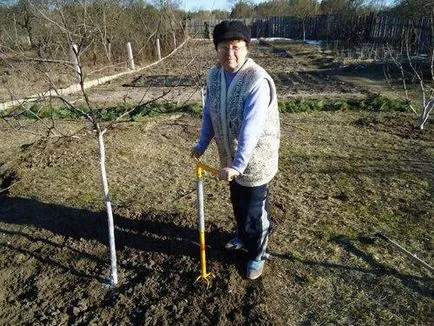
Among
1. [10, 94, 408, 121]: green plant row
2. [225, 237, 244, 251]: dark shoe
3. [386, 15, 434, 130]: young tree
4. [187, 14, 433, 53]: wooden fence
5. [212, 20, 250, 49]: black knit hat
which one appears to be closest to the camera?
[212, 20, 250, 49]: black knit hat

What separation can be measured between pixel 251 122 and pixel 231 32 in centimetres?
51

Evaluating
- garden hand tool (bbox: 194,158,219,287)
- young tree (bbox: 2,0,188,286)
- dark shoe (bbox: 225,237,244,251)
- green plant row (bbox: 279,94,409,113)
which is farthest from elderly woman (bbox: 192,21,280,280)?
green plant row (bbox: 279,94,409,113)

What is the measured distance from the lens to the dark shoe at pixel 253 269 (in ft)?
9.47

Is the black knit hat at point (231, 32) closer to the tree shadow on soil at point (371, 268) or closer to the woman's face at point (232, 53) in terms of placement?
the woman's face at point (232, 53)

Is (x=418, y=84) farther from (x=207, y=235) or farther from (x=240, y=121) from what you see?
(x=240, y=121)

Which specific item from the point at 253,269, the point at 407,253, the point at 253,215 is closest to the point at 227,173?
the point at 253,215

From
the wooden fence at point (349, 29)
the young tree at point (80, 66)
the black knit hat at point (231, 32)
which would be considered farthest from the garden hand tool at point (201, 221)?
the wooden fence at point (349, 29)

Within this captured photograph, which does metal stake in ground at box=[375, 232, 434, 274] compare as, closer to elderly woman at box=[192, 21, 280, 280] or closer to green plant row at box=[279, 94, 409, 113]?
elderly woman at box=[192, 21, 280, 280]

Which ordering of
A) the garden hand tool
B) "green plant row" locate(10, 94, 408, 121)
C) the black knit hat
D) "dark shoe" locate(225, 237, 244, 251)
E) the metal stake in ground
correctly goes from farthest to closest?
"green plant row" locate(10, 94, 408, 121) → "dark shoe" locate(225, 237, 244, 251) → the metal stake in ground → the garden hand tool → the black knit hat

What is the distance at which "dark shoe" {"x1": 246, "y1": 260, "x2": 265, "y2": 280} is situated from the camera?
289 cm

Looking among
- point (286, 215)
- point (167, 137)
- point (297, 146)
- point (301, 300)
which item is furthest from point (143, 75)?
point (301, 300)

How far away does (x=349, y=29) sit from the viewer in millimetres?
21469

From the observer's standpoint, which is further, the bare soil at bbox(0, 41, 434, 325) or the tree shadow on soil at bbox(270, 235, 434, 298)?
the tree shadow on soil at bbox(270, 235, 434, 298)

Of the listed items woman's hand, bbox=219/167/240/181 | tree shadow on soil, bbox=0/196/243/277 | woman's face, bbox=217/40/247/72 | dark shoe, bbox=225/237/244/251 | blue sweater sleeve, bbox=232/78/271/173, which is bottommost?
tree shadow on soil, bbox=0/196/243/277
